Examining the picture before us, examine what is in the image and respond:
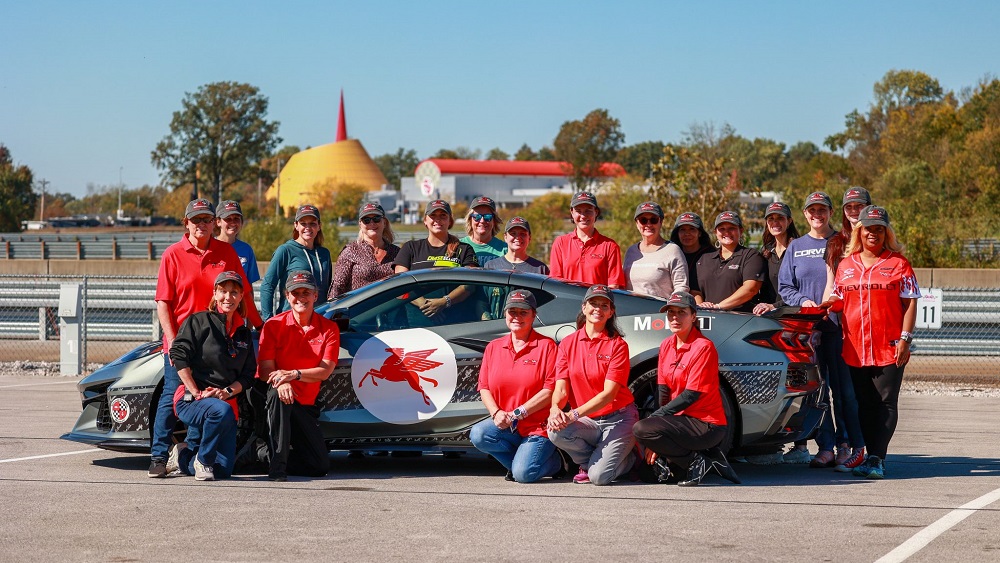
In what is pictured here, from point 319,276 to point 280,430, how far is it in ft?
6.20

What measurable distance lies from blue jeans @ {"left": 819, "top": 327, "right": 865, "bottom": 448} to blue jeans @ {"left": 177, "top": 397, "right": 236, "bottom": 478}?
389cm

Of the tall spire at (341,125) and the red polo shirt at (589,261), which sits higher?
the tall spire at (341,125)

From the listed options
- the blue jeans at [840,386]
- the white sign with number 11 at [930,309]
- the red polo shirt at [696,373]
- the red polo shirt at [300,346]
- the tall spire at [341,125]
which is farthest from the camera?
the tall spire at [341,125]

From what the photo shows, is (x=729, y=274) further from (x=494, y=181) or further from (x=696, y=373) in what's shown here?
(x=494, y=181)

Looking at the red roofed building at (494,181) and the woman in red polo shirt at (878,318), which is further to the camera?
the red roofed building at (494,181)

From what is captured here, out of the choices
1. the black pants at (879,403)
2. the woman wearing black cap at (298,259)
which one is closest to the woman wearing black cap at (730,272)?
the black pants at (879,403)

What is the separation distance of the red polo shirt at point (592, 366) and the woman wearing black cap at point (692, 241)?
1.59 m

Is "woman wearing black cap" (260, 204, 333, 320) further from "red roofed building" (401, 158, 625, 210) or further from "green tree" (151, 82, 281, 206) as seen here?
"red roofed building" (401, 158, 625, 210)

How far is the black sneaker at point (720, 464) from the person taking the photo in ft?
23.5

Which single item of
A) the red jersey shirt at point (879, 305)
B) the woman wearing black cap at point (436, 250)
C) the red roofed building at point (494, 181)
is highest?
the red roofed building at point (494, 181)

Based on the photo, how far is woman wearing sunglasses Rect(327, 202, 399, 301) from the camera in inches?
350

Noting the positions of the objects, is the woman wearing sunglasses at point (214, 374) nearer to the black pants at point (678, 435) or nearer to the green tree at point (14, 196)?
the black pants at point (678, 435)

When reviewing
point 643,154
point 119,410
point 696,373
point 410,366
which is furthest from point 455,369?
point 643,154

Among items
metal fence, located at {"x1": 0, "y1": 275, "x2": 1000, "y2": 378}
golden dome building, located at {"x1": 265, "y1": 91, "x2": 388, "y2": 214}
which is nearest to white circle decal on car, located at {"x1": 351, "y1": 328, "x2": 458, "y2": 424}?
metal fence, located at {"x1": 0, "y1": 275, "x2": 1000, "y2": 378}
